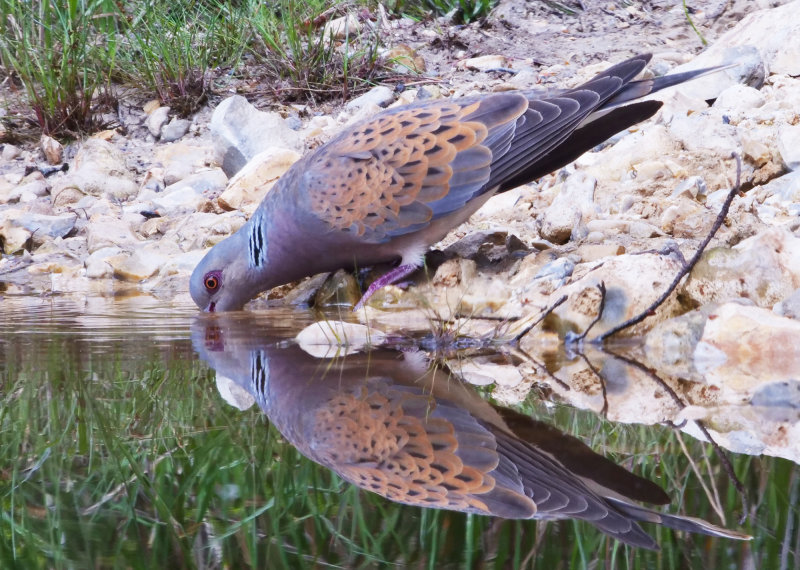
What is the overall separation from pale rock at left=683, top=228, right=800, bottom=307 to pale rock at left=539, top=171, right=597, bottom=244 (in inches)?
49.3

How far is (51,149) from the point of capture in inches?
284

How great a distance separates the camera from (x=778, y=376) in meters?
2.40

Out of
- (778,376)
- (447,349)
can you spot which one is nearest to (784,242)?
(778,376)

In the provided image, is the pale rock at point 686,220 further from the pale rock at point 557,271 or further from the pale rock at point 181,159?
the pale rock at point 181,159

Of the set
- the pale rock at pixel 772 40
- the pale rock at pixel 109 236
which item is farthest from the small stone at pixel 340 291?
the pale rock at pixel 772 40

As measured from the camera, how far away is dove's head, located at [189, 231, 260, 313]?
438cm

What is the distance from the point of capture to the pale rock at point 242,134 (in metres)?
6.43

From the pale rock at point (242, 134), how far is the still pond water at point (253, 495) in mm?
3989

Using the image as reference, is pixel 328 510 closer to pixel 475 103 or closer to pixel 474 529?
pixel 474 529

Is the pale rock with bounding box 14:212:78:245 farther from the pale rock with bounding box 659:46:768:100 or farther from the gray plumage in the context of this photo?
the pale rock with bounding box 659:46:768:100

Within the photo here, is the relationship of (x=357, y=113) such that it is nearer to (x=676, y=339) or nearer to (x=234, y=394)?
(x=676, y=339)

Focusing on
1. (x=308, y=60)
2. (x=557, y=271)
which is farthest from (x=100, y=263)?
(x=557, y=271)

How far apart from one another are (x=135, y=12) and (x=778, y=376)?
6.80m

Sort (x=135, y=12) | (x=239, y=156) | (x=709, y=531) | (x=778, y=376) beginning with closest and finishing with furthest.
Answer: (x=709, y=531) → (x=778, y=376) → (x=239, y=156) → (x=135, y=12)
